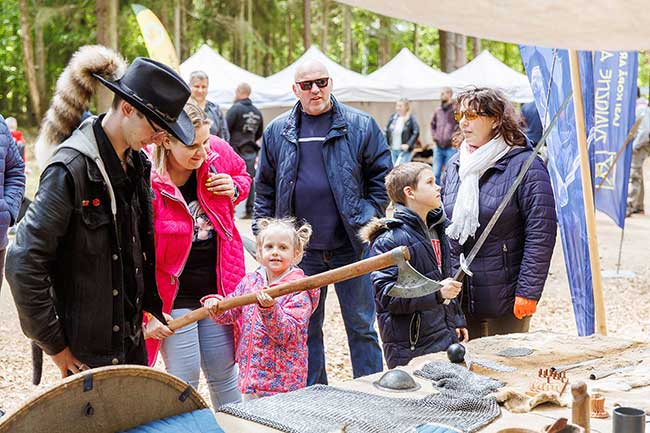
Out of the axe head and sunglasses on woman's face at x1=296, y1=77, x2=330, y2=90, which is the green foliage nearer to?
sunglasses on woman's face at x1=296, y1=77, x2=330, y2=90

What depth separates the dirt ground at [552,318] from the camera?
5105mm

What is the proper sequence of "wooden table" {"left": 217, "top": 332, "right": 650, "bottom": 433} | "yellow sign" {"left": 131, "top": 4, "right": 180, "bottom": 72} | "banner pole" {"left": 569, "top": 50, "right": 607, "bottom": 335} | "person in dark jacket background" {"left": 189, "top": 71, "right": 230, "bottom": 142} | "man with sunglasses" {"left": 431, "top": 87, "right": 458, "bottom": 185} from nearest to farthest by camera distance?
"wooden table" {"left": 217, "top": 332, "right": 650, "bottom": 433} < "banner pole" {"left": 569, "top": 50, "right": 607, "bottom": 335} < "yellow sign" {"left": 131, "top": 4, "right": 180, "bottom": 72} < "person in dark jacket background" {"left": 189, "top": 71, "right": 230, "bottom": 142} < "man with sunglasses" {"left": 431, "top": 87, "right": 458, "bottom": 185}

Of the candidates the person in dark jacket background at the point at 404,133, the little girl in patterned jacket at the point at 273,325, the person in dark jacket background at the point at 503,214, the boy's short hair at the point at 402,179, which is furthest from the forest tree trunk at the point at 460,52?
the little girl in patterned jacket at the point at 273,325

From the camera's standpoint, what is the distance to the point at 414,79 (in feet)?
54.4

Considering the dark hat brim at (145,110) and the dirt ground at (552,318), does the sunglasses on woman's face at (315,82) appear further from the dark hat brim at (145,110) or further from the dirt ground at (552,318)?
the dirt ground at (552,318)

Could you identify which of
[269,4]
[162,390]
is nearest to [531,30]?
[162,390]

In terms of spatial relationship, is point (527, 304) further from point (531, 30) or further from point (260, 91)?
point (260, 91)

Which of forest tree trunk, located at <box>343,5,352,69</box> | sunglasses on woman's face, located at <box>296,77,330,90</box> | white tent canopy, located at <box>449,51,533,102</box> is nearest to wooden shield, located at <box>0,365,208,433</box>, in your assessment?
sunglasses on woman's face, located at <box>296,77,330,90</box>

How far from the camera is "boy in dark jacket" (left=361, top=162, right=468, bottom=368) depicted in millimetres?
3424

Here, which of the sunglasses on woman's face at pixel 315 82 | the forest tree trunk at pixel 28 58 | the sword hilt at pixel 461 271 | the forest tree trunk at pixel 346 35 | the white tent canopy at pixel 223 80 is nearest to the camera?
the sword hilt at pixel 461 271

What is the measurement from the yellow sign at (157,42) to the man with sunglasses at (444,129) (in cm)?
861

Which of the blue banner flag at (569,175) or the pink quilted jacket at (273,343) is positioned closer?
the pink quilted jacket at (273,343)

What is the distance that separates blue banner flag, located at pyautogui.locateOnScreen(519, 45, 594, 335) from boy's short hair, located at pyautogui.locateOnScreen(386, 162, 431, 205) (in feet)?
3.58

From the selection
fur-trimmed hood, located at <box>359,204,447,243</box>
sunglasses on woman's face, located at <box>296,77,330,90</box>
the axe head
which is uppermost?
sunglasses on woman's face, located at <box>296,77,330,90</box>
